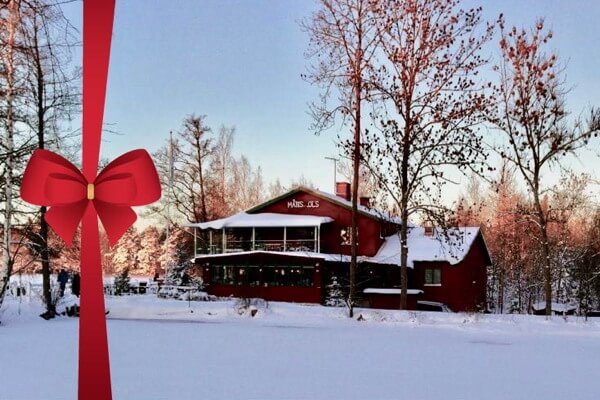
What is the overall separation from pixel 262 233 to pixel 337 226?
4618 millimetres

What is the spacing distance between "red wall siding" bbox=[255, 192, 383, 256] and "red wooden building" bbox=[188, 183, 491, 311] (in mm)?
57

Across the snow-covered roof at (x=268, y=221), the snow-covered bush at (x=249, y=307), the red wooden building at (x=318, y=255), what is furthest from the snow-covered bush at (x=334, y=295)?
the snow-covered bush at (x=249, y=307)

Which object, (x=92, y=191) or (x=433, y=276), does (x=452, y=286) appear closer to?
(x=433, y=276)

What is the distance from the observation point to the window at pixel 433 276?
3152cm

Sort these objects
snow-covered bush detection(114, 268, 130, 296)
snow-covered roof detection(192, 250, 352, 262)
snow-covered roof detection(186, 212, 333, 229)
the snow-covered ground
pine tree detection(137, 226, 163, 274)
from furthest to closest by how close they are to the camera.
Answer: pine tree detection(137, 226, 163, 274) < snow-covered roof detection(186, 212, 333, 229) < snow-covered bush detection(114, 268, 130, 296) < snow-covered roof detection(192, 250, 352, 262) < the snow-covered ground

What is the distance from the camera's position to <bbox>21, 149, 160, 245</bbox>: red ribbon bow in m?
1.46

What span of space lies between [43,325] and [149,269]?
34.6 metres

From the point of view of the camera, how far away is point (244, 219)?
1312 inches

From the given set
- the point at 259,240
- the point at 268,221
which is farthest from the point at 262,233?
the point at 268,221

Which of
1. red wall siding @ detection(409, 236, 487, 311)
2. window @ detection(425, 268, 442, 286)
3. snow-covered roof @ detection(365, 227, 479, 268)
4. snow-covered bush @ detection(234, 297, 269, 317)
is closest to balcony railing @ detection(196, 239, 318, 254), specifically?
snow-covered roof @ detection(365, 227, 479, 268)

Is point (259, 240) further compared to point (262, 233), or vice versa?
point (262, 233)

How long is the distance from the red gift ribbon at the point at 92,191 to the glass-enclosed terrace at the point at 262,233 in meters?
29.4

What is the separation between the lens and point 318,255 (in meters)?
29.9

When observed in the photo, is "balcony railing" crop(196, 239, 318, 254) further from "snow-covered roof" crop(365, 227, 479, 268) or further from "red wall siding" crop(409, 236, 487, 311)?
"red wall siding" crop(409, 236, 487, 311)
